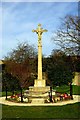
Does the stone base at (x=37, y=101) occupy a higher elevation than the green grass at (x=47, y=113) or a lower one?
higher

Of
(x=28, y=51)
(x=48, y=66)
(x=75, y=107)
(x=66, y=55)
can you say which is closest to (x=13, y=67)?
(x=48, y=66)

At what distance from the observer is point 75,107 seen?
44.5 feet

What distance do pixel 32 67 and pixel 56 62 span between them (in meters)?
3.10

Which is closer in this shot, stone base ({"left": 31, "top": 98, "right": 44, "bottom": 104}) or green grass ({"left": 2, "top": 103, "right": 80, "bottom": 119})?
green grass ({"left": 2, "top": 103, "right": 80, "bottom": 119})

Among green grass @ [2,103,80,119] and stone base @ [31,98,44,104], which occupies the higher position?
stone base @ [31,98,44,104]

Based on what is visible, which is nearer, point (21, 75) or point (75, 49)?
point (21, 75)

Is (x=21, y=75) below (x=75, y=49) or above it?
below

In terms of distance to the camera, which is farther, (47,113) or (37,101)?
(37,101)

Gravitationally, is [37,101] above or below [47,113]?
above

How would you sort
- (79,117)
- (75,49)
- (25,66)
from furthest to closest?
(75,49)
(25,66)
(79,117)

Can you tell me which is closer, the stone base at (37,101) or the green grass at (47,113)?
the green grass at (47,113)

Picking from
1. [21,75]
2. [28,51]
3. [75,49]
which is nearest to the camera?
[21,75]

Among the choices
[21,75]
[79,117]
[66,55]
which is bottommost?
[79,117]

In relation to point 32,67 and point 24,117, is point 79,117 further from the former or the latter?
point 32,67
